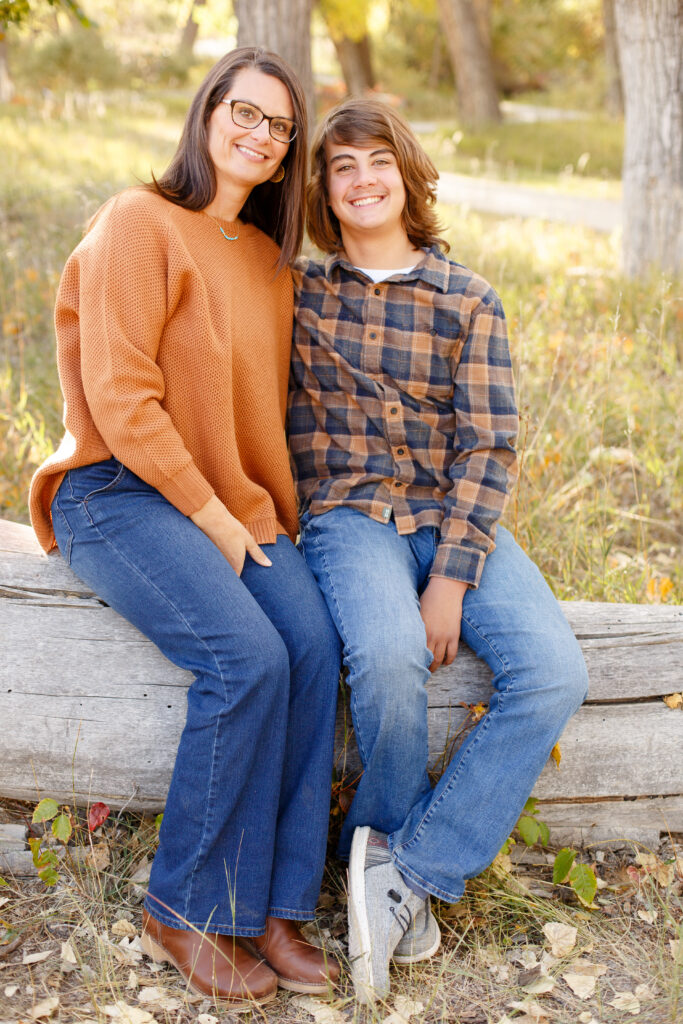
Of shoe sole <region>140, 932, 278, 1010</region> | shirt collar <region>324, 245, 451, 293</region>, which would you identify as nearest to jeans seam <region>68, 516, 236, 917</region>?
shoe sole <region>140, 932, 278, 1010</region>

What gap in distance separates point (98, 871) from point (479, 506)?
1408 millimetres

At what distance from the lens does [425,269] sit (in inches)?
100

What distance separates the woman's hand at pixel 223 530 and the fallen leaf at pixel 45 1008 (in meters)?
1.06

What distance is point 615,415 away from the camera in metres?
4.11

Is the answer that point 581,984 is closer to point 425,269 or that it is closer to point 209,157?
point 425,269

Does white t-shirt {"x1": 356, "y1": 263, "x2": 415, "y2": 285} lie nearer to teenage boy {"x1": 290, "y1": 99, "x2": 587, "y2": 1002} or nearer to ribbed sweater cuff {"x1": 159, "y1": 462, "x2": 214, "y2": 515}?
teenage boy {"x1": 290, "y1": 99, "x2": 587, "y2": 1002}

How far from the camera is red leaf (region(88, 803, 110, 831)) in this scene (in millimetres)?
2330

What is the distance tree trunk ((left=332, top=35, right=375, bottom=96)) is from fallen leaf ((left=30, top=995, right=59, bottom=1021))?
17373mm

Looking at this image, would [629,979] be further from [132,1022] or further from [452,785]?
[132,1022]

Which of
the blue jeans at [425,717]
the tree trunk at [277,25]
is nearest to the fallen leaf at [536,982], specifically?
the blue jeans at [425,717]

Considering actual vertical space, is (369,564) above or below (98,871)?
above

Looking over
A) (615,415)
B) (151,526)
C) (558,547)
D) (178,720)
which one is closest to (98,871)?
(178,720)

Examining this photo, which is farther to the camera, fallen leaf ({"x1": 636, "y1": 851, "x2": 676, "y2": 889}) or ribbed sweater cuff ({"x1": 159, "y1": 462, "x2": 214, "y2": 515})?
fallen leaf ({"x1": 636, "y1": 851, "x2": 676, "y2": 889})

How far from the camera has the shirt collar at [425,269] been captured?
8.30ft
